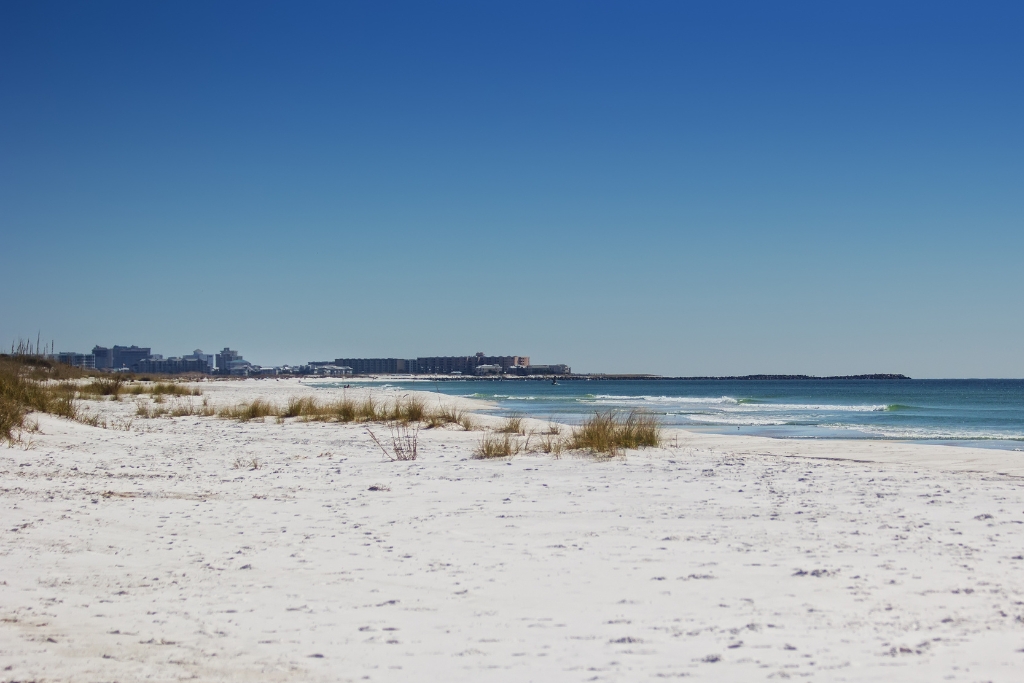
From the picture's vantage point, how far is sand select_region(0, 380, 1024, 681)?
331 cm

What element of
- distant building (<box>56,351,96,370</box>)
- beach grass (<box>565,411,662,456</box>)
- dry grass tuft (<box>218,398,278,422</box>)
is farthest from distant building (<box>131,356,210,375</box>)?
beach grass (<box>565,411,662,456</box>)

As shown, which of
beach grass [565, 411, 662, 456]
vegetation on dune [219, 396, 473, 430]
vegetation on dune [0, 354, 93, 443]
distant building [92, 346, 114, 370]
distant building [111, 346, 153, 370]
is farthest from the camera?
distant building [111, 346, 153, 370]

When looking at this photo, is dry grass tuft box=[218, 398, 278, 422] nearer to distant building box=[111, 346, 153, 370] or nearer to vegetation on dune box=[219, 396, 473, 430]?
vegetation on dune box=[219, 396, 473, 430]

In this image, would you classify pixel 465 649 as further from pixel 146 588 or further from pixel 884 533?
pixel 884 533

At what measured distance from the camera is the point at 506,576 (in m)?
4.59

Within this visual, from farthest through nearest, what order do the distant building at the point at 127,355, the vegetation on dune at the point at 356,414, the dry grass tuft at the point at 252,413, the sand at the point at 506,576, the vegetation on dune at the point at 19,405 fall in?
the distant building at the point at 127,355 < the dry grass tuft at the point at 252,413 < the vegetation on dune at the point at 356,414 < the vegetation on dune at the point at 19,405 < the sand at the point at 506,576

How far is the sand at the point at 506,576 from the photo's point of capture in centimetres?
331

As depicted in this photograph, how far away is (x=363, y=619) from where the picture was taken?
3855mm

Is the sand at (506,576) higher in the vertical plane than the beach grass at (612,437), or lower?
lower

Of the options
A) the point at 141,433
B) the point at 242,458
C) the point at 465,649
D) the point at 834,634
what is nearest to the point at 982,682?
the point at 834,634

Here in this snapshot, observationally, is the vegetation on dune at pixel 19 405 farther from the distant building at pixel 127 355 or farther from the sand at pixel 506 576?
the distant building at pixel 127 355

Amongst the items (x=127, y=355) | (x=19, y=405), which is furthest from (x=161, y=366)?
(x=19, y=405)

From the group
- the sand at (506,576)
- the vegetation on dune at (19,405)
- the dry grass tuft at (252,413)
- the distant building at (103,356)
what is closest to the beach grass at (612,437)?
the sand at (506,576)

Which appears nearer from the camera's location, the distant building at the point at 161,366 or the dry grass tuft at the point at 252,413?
the dry grass tuft at the point at 252,413
